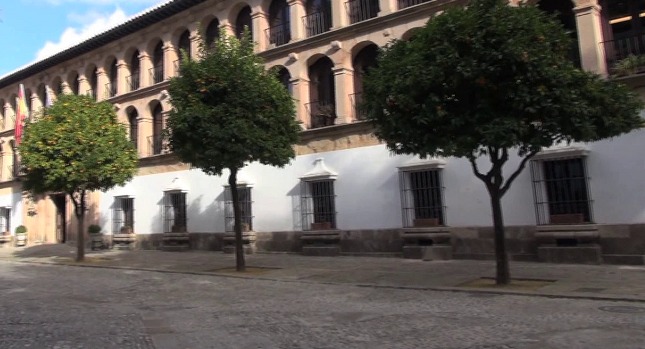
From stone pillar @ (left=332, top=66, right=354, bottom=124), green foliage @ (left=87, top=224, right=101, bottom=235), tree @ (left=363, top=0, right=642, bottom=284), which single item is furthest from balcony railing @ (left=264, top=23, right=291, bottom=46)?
green foliage @ (left=87, top=224, right=101, bottom=235)

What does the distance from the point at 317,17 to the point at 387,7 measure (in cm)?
309

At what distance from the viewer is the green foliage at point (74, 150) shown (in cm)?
1688

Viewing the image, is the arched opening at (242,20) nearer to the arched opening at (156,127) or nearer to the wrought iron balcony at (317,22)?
the wrought iron balcony at (317,22)

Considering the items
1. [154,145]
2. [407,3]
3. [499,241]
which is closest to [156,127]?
[154,145]

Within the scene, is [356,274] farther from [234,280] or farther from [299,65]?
[299,65]

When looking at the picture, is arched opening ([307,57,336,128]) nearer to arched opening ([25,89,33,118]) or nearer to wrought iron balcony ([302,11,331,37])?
wrought iron balcony ([302,11,331,37])

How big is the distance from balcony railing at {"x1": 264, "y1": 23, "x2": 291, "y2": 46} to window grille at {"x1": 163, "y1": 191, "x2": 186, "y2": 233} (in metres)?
7.29

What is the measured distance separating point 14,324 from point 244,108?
7022 mm

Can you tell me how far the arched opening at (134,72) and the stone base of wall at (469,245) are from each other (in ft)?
29.2

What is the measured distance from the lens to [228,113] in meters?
12.8

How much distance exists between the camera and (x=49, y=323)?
7.56 m

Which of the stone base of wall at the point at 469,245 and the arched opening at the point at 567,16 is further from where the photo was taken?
the arched opening at the point at 567,16

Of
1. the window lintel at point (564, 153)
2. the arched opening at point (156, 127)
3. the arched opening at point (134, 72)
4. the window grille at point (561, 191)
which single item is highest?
the arched opening at point (134, 72)

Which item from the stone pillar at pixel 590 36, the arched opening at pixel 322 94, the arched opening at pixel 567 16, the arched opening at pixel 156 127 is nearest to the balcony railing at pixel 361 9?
the arched opening at pixel 322 94
